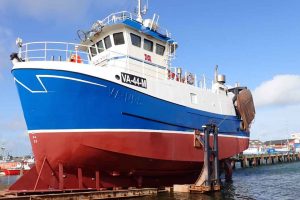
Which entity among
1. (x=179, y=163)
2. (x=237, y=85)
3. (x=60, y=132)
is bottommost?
(x=179, y=163)

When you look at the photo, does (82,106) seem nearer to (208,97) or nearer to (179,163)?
(179,163)

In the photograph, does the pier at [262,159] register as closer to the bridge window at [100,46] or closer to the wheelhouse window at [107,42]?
the bridge window at [100,46]

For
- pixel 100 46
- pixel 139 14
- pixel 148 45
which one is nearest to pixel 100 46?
pixel 100 46

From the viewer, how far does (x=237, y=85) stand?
989 inches

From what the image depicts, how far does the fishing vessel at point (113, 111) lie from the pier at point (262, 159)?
31252 millimetres

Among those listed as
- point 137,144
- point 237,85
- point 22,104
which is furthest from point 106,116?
point 237,85

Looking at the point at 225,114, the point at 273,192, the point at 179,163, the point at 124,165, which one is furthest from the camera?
the point at 225,114

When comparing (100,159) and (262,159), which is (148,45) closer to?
(100,159)

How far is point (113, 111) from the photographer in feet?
48.9

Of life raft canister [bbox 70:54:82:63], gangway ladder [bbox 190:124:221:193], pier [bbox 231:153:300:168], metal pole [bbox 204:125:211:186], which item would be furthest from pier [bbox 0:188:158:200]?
pier [bbox 231:153:300:168]

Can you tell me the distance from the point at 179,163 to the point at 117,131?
14.4ft

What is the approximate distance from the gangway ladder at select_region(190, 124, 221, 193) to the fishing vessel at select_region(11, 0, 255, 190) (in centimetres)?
57

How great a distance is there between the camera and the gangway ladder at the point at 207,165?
17.8 m

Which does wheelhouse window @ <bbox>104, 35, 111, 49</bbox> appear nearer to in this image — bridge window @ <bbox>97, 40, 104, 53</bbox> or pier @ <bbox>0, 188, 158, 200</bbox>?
bridge window @ <bbox>97, 40, 104, 53</bbox>
